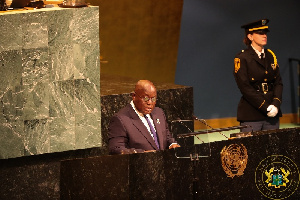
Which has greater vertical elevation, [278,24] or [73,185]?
[278,24]

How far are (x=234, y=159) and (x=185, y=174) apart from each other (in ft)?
1.30

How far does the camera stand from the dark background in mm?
11531

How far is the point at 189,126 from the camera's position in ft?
26.1

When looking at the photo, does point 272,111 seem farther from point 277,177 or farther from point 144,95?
point 144,95

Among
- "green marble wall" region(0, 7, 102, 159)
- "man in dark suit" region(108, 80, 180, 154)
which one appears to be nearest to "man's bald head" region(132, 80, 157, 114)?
"man in dark suit" region(108, 80, 180, 154)

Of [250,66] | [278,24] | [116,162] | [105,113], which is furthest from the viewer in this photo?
[278,24]

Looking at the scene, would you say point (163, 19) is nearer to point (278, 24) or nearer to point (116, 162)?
point (278, 24)

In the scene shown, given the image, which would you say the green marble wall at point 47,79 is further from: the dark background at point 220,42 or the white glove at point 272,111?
the dark background at point 220,42

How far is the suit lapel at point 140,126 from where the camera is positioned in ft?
22.1

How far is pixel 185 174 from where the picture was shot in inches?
243

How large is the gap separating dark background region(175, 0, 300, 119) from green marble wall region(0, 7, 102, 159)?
176 inches

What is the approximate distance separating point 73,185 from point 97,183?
19 cm

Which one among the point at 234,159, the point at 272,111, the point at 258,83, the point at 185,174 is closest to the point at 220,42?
the point at 258,83

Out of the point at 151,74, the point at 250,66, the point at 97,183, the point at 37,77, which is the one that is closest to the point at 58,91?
the point at 37,77
